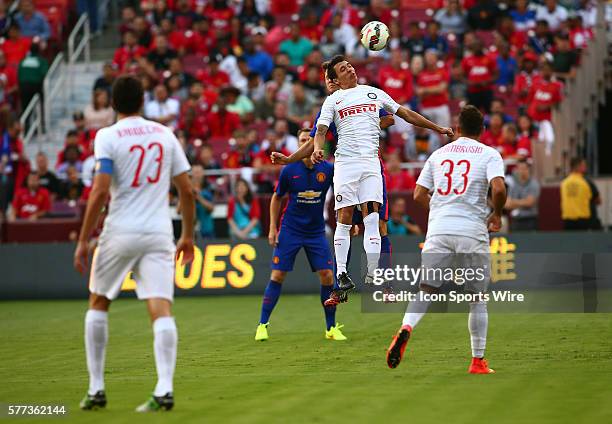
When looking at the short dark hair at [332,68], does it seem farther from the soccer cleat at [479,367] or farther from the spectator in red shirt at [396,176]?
the spectator in red shirt at [396,176]

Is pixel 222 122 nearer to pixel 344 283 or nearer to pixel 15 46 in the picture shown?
pixel 15 46

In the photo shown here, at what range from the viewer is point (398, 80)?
82.9ft

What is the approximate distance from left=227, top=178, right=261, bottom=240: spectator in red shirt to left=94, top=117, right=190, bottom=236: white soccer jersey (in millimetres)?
14159

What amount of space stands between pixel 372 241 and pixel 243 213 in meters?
10.2

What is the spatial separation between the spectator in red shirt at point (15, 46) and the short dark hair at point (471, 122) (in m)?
21.0

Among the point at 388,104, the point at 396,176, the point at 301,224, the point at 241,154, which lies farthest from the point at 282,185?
the point at 241,154

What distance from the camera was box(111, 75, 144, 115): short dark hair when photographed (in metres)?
9.04

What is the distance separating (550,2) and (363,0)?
4.73 metres

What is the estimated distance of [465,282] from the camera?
1109 cm

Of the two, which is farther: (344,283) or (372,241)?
(372,241)

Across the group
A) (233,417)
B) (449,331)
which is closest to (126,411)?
(233,417)

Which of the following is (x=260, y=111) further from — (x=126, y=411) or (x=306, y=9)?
(x=126, y=411)

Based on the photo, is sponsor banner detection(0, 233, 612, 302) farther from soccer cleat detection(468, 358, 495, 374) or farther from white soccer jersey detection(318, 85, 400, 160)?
soccer cleat detection(468, 358, 495, 374)

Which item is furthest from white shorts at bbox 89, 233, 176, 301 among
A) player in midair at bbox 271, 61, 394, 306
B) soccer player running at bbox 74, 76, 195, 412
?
player in midair at bbox 271, 61, 394, 306
